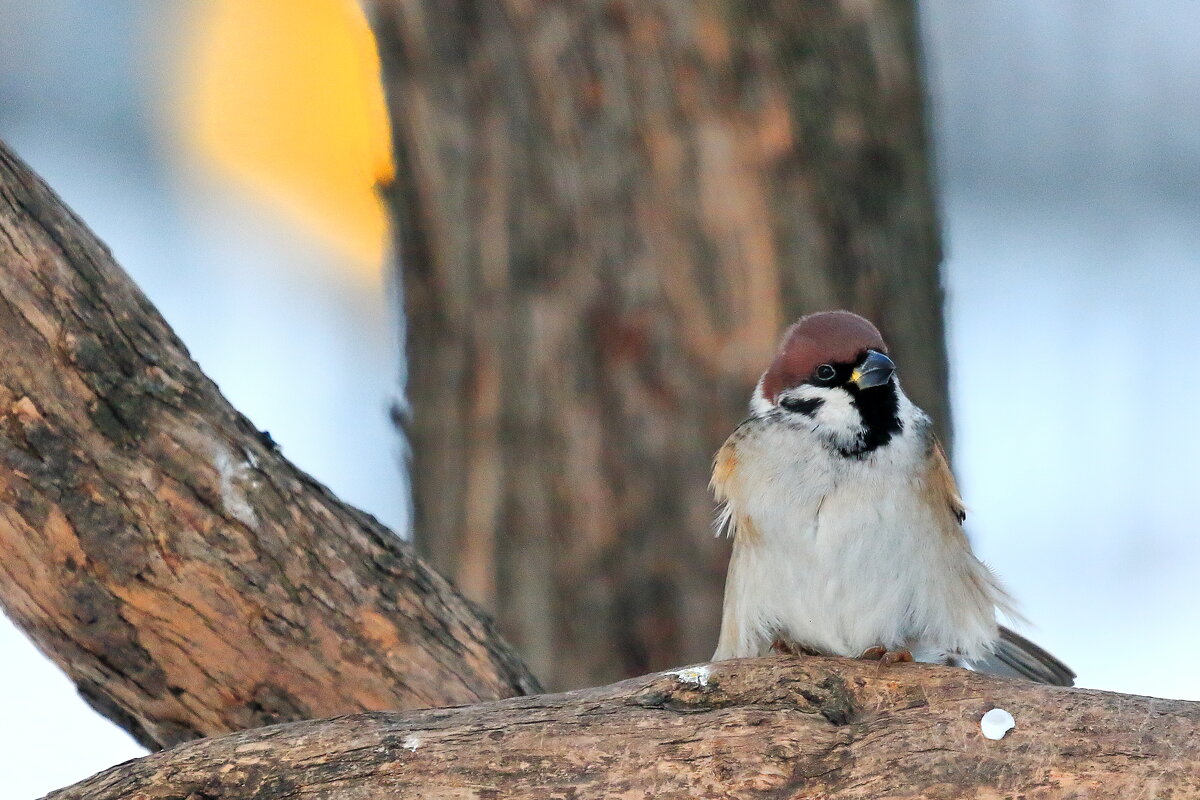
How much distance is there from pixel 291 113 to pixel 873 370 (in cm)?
263

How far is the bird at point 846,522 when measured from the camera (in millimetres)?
2262

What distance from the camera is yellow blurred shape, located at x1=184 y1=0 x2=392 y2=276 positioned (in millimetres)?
4188

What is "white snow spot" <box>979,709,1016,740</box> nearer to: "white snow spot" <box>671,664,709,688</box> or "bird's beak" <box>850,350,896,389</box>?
"white snow spot" <box>671,664,709,688</box>

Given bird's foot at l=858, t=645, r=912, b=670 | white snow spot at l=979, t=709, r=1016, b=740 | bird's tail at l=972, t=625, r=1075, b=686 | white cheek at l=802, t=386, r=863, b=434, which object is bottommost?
white snow spot at l=979, t=709, r=1016, b=740

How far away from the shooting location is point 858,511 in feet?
7.38

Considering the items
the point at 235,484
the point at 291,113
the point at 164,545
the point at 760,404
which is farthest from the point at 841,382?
the point at 291,113

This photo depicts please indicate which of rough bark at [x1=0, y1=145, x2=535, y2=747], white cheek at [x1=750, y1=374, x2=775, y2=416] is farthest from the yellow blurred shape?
rough bark at [x1=0, y1=145, x2=535, y2=747]

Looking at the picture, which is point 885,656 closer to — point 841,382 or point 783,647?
point 783,647

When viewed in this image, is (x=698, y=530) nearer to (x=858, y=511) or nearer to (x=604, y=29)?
(x=858, y=511)

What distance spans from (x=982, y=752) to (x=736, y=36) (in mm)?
1717

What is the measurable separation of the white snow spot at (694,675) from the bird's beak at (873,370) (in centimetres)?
64

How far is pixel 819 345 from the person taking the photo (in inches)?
91.8

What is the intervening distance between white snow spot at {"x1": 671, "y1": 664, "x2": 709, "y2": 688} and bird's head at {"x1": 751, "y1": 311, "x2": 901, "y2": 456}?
1.90 ft

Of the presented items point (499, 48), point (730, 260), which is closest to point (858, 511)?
point (730, 260)
